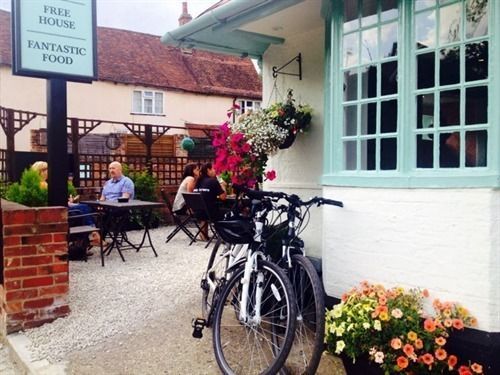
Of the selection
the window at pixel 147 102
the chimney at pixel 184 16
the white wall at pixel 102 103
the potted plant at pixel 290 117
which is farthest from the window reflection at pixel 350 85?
the chimney at pixel 184 16

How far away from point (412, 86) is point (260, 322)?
176cm

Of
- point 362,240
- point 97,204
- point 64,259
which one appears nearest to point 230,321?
point 362,240

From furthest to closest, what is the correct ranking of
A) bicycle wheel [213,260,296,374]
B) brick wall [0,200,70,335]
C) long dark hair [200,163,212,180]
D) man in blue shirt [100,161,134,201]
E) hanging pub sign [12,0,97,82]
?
long dark hair [200,163,212,180] < man in blue shirt [100,161,134,201] < hanging pub sign [12,0,97,82] < brick wall [0,200,70,335] < bicycle wheel [213,260,296,374]

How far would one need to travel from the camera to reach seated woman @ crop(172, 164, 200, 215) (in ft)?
27.0

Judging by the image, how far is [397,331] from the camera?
2623 millimetres

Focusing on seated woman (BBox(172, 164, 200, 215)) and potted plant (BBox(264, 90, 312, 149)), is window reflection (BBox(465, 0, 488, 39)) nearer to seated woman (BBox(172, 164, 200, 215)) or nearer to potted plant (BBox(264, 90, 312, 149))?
potted plant (BBox(264, 90, 312, 149))

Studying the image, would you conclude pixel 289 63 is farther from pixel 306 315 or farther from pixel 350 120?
pixel 306 315

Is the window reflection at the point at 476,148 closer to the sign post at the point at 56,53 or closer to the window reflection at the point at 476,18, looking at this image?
the window reflection at the point at 476,18


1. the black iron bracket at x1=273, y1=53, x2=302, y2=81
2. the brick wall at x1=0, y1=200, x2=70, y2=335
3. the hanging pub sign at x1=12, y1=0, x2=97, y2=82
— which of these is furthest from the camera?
the black iron bracket at x1=273, y1=53, x2=302, y2=81

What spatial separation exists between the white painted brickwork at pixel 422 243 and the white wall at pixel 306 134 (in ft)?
3.91

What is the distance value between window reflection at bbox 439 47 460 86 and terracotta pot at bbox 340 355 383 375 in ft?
5.65

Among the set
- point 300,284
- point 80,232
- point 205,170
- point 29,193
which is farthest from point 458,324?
point 205,170

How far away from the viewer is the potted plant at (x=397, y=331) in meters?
2.52

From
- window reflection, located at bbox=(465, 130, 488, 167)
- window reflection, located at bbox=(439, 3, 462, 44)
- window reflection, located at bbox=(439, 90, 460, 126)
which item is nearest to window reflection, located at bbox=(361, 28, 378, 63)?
window reflection, located at bbox=(439, 3, 462, 44)
